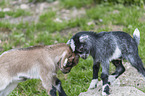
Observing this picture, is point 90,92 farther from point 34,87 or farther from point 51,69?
point 34,87

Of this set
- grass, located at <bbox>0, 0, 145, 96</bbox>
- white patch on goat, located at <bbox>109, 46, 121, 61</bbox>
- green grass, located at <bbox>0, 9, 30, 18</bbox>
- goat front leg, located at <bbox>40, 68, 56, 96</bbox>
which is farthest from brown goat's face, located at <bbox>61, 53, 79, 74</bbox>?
green grass, located at <bbox>0, 9, 30, 18</bbox>

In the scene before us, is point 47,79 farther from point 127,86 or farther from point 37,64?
point 127,86

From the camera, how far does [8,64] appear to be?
3297 mm

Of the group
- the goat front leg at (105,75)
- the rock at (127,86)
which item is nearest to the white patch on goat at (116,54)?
the goat front leg at (105,75)

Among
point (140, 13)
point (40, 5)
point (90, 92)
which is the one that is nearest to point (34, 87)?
point (90, 92)

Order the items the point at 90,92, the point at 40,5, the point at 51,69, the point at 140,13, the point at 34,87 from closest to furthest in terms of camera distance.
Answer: the point at 51,69 < the point at 90,92 < the point at 34,87 < the point at 140,13 < the point at 40,5

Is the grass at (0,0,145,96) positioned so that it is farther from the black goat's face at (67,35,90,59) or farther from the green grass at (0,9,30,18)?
the black goat's face at (67,35,90,59)

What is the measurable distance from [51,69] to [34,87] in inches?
55.6

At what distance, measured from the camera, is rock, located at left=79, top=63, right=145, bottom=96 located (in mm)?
3396

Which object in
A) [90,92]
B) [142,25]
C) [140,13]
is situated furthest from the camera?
[140,13]

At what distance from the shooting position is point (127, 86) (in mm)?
3621

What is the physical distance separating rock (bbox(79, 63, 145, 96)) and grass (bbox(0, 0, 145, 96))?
543 millimetres

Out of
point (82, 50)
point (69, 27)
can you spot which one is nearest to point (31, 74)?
point (82, 50)

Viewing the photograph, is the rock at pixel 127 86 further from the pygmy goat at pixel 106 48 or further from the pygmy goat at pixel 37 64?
the pygmy goat at pixel 37 64
